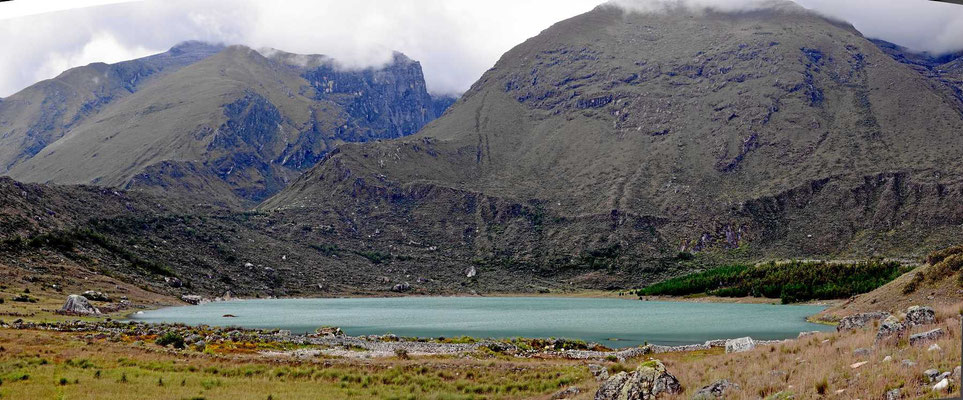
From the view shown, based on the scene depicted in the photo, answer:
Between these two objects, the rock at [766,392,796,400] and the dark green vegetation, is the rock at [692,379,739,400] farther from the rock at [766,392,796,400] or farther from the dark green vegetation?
the dark green vegetation

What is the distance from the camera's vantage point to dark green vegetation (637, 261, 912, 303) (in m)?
71.7

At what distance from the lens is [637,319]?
182 feet

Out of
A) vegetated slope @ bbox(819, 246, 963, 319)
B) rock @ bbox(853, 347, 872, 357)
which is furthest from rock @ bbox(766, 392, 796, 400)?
vegetated slope @ bbox(819, 246, 963, 319)

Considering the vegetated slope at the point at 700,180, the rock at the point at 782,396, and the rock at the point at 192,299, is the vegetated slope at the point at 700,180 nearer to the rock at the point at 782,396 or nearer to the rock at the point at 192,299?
the rock at the point at 192,299

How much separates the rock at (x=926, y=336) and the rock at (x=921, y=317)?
2017 millimetres

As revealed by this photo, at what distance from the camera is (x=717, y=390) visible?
32.1ft

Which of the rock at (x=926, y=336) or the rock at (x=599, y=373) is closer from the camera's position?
the rock at (x=926, y=336)

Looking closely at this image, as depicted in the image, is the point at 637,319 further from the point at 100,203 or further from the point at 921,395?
the point at 100,203

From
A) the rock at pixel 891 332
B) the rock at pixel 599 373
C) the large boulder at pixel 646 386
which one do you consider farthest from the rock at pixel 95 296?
the rock at pixel 891 332

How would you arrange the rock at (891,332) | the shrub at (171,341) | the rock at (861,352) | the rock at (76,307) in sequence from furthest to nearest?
the rock at (76,307) < the shrub at (171,341) < the rock at (891,332) < the rock at (861,352)

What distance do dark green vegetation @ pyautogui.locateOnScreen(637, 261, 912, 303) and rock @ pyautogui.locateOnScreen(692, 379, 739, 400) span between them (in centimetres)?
6687

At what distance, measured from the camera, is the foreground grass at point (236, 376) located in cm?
1145

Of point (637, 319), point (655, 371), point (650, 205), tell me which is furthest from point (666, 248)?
point (655, 371)

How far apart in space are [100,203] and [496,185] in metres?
99.4
